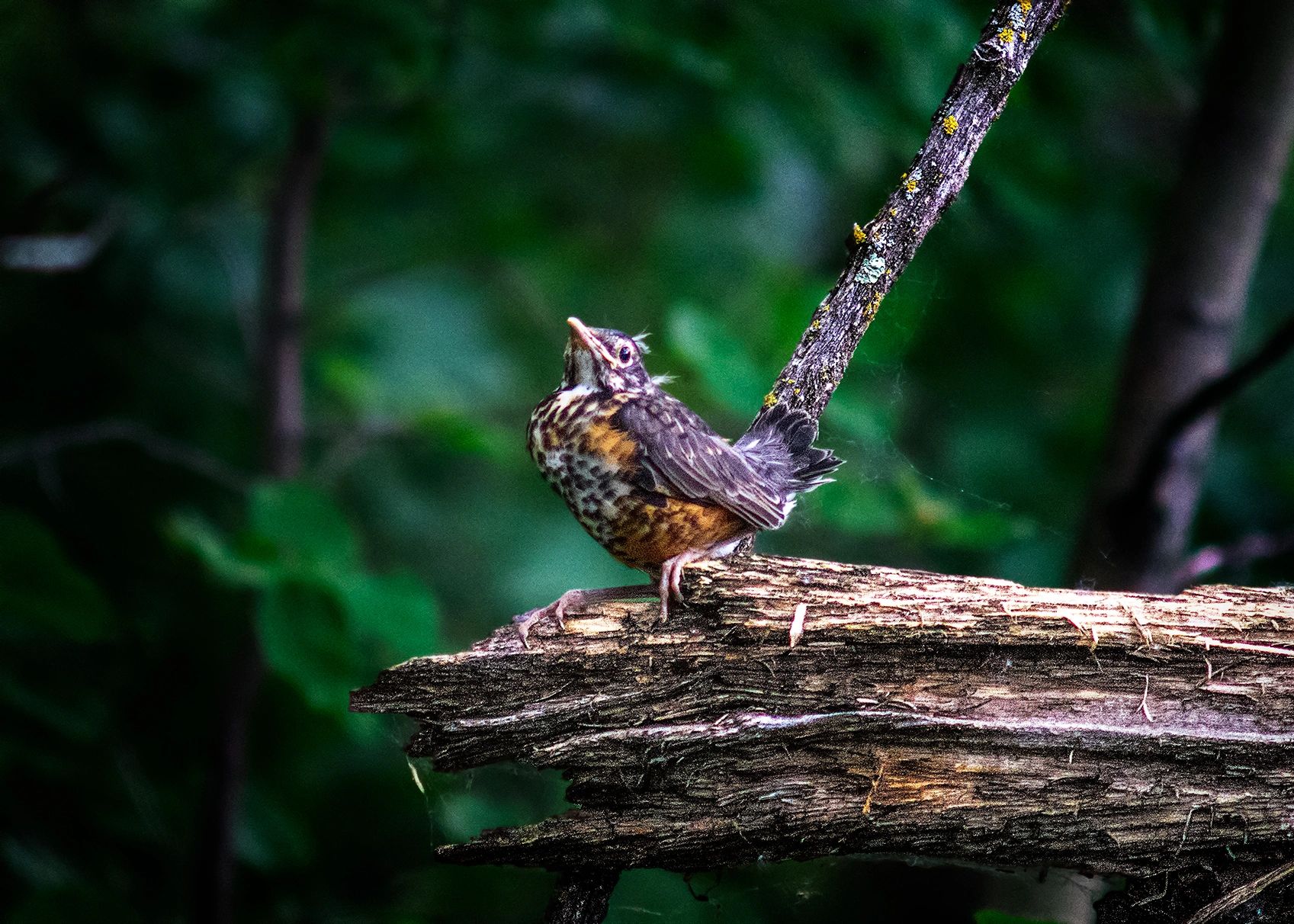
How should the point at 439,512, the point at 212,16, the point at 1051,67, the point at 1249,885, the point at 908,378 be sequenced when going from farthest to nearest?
the point at 439,512
the point at 908,378
the point at 212,16
the point at 1051,67
the point at 1249,885

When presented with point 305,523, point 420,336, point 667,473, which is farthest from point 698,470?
point 420,336

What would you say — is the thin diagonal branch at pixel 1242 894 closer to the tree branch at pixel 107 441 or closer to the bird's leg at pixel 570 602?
the bird's leg at pixel 570 602

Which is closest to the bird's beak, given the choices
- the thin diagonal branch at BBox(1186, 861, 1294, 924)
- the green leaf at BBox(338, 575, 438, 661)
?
the green leaf at BBox(338, 575, 438, 661)

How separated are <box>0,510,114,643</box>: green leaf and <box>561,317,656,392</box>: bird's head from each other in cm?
149

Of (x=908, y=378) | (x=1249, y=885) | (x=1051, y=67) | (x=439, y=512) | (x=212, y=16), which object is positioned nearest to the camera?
(x=1249, y=885)

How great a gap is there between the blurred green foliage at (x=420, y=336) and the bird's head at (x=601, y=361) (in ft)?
1.37

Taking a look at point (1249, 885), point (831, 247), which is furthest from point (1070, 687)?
point (831, 247)

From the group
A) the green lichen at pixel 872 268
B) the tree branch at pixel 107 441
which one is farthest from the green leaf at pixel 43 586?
the green lichen at pixel 872 268

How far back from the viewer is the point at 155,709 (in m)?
4.30

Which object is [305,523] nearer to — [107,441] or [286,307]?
[286,307]

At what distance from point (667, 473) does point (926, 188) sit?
2.86ft

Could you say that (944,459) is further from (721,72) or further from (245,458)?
(245,458)

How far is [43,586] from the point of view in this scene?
3008 millimetres

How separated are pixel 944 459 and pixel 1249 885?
283cm
